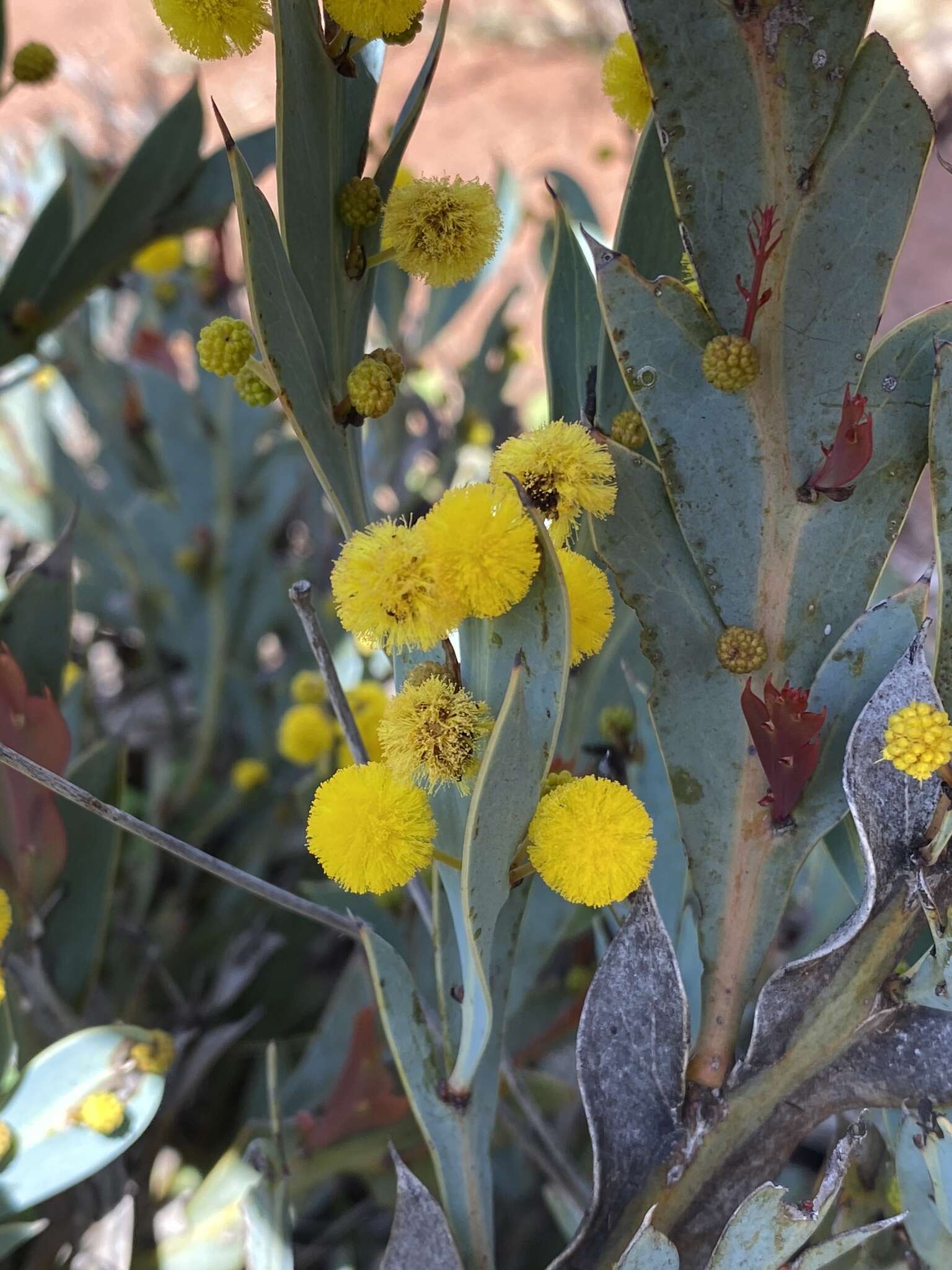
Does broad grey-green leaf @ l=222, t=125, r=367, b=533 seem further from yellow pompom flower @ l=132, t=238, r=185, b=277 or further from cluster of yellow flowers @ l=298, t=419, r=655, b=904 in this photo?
yellow pompom flower @ l=132, t=238, r=185, b=277

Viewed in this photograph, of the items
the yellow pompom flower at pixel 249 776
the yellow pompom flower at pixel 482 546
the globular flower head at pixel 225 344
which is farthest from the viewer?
the yellow pompom flower at pixel 249 776

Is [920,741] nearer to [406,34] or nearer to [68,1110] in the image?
[406,34]

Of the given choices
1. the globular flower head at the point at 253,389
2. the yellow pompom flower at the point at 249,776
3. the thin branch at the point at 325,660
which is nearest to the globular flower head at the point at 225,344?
the globular flower head at the point at 253,389

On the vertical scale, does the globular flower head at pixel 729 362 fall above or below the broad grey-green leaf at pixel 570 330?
below

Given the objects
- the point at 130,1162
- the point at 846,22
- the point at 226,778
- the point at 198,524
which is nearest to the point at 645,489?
the point at 846,22

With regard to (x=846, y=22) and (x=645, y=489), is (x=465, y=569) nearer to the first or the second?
(x=645, y=489)

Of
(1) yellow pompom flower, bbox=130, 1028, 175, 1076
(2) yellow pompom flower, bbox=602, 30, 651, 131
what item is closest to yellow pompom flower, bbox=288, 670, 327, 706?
(1) yellow pompom flower, bbox=130, 1028, 175, 1076

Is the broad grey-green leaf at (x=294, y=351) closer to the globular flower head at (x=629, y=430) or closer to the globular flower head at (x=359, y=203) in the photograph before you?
the globular flower head at (x=359, y=203)
